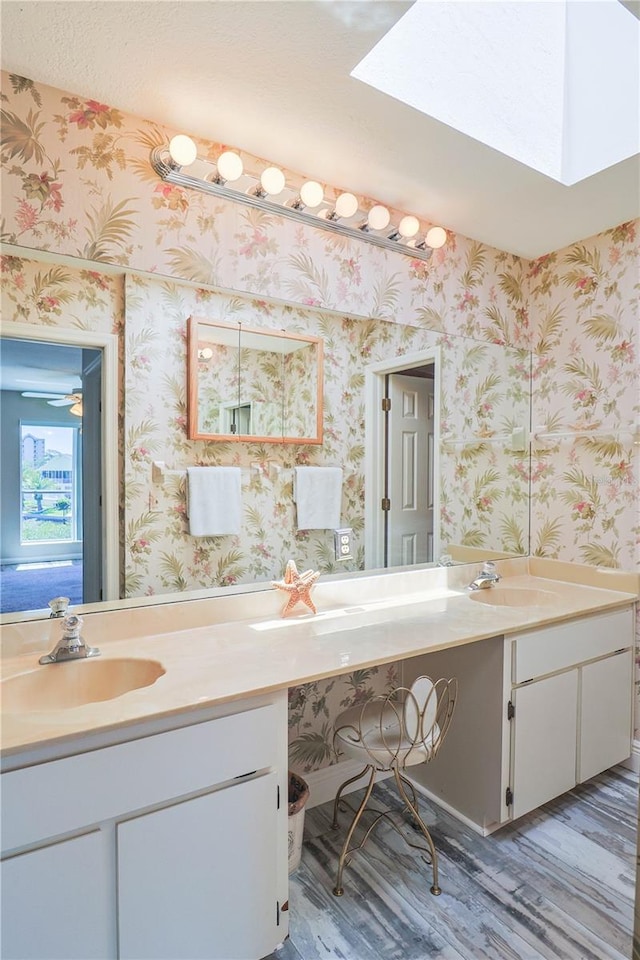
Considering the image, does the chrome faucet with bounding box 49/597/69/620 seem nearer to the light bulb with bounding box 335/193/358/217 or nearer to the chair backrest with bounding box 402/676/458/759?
the chair backrest with bounding box 402/676/458/759

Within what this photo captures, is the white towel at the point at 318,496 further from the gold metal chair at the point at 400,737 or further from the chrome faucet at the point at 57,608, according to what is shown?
the chrome faucet at the point at 57,608

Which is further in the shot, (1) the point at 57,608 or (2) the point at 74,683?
(1) the point at 57,608

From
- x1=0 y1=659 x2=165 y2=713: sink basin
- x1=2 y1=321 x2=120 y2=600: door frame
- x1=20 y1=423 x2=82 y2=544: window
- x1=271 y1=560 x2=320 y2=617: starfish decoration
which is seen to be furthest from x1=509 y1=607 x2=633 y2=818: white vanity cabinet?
x1=20 y1=423 x2=82 y2=544: window

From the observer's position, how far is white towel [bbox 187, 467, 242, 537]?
5.74ft

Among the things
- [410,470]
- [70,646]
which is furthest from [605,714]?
[70,646]

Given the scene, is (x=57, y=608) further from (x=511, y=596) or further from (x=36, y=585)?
(x=511, y=596)

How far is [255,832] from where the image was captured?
4.10 feet

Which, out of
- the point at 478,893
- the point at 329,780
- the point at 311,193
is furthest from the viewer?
the point at 329,780

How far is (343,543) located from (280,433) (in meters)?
0.50

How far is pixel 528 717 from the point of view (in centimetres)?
186

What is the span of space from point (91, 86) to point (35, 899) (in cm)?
199

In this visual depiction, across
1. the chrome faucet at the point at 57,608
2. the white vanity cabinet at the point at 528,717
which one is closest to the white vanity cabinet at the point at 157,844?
the chrome faucet at the point at 57,608

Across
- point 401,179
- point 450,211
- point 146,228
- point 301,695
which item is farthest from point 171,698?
point 450,211

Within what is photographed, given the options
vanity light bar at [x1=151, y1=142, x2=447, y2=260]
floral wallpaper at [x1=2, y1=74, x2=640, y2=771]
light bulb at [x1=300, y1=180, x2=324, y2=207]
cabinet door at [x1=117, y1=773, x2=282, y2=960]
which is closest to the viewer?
cabinet door at [x1=117, y1=773, x2=282, y2=960]
